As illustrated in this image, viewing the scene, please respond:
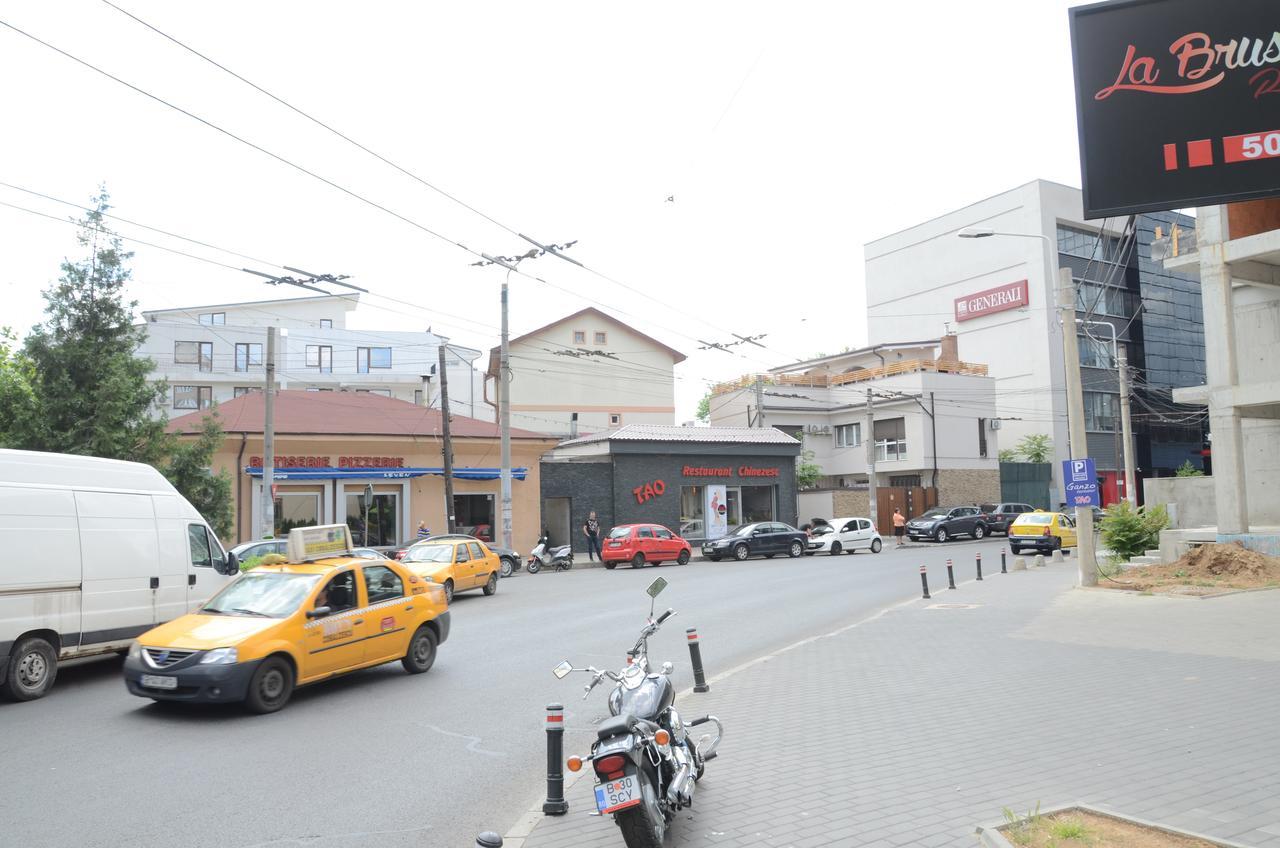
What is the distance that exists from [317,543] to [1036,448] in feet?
175

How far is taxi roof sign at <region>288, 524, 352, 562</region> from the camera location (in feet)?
34.6

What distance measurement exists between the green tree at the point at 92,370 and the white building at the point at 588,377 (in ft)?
99.2

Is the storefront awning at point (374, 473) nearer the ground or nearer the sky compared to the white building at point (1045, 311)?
nearer the ground

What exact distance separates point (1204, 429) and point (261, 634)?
7395 centimetres

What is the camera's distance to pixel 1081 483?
17312 mm

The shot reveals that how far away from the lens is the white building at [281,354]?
5528 centimetres

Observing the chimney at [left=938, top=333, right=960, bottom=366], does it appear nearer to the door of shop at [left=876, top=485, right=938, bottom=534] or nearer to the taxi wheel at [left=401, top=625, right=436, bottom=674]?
the door of shop at [left=876, top=485, right=938, bottom=534]

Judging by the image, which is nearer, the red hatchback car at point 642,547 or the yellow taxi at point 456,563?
the yellow taxi at point 456,563

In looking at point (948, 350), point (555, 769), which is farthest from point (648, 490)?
point (555, 769)

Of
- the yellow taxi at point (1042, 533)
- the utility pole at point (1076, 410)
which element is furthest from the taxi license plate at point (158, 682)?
the yellow taxi at point (1042, 533)

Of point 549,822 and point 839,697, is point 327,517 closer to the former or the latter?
point 839,697

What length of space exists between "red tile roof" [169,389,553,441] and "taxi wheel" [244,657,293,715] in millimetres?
20438

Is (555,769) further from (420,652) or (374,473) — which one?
(374,473)

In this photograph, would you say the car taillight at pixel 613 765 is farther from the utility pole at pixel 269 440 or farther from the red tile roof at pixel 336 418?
the red tile roof at pixel 336 418
